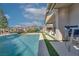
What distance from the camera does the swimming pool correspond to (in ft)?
27.5

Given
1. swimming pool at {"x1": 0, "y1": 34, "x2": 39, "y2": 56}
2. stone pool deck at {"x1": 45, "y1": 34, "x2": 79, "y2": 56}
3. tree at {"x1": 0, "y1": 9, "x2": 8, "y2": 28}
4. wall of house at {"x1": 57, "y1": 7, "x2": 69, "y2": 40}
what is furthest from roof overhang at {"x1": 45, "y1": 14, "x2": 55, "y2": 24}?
tree at {"x1": 0, "y1": 9, "x2": 8, "y2": 28}

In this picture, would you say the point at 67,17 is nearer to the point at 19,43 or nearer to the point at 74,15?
the point at 74,15

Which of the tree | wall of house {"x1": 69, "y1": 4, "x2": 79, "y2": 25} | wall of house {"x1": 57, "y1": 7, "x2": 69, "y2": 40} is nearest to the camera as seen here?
the tree

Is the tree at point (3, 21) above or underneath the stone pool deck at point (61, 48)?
above

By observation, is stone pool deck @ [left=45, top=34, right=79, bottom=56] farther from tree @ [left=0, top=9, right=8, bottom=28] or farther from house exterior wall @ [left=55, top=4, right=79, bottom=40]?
tree @ [left=0, top=9, right=8, bottom=28]

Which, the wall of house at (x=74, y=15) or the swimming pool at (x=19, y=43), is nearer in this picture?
the wall of house at (x=74, y=15)

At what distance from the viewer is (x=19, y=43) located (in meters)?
8.63

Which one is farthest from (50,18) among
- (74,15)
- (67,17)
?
(74,15)

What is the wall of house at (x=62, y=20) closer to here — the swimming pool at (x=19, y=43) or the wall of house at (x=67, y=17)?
the wall of house at (x=67, y=17)

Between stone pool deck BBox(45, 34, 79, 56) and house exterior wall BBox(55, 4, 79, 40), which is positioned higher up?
house exterior wall BBox(55, 4, 79, 40)

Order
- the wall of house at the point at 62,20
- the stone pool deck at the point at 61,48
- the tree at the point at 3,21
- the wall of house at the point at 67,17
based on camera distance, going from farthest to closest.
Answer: the wall of house at the point at 62,20, the wall of house at the point at 67,17, the tree at the point at 3,21, the stone pool deck at the point at 61,48

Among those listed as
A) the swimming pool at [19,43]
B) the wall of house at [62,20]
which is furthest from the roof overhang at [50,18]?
the swimming pool at [19,43]

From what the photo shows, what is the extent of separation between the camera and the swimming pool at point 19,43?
8.37m

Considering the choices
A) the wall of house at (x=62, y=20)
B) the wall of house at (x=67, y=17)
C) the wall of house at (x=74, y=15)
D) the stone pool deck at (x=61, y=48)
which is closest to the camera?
the stone pool deck at (x=61, y=48)
